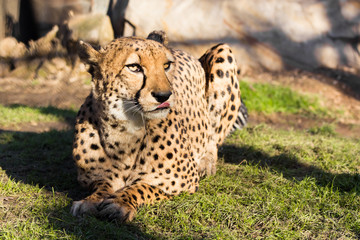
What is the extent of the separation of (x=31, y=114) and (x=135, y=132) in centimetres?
385

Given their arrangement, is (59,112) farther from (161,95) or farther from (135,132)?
(161,95)

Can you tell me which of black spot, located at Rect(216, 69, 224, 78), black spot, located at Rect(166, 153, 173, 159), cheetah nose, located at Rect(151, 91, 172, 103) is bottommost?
black spot, located at Rect(166, 153, 173, 159)

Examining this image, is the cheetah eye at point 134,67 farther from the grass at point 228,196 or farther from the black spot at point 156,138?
the grass at point 228,196

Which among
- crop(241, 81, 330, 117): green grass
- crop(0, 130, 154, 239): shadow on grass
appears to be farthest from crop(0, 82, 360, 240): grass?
crop(241, 81, 330, 117): green grass

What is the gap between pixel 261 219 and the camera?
2.90m

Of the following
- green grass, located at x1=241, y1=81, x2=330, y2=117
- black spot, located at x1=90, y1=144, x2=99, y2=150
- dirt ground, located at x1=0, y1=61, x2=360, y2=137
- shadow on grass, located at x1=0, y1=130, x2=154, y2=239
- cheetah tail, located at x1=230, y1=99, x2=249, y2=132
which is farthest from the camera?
green grass, located at x1=241, y1=81, x2=330, y2=117

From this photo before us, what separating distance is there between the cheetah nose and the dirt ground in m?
3.98

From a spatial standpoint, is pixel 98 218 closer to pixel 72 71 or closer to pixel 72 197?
pixel 72 197

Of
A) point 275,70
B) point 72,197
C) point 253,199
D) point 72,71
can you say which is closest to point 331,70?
point 275,70

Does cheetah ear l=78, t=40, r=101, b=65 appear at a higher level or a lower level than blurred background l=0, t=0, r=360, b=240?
higher

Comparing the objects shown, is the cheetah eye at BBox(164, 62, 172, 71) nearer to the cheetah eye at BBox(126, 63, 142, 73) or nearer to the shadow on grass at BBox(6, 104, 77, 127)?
the cheetah eye at BBox(126, 63, 142, 73)

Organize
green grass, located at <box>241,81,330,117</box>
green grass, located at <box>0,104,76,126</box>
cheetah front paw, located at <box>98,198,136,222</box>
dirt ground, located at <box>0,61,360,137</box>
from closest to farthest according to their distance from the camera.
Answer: cheetah front paw, located at <box>98,198,136,222</box> → green grass, located at <box>0,104,76,126</box> → dirt ground, located at <box>0,61,360,137</box> → green grass, located at <box>241,81,330,117</box>

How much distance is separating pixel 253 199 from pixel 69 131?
2.87 m

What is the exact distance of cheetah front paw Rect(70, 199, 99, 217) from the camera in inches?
108
